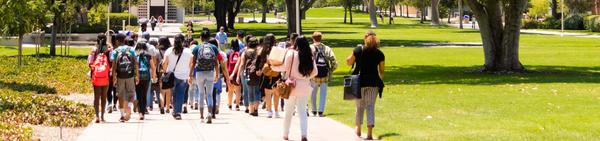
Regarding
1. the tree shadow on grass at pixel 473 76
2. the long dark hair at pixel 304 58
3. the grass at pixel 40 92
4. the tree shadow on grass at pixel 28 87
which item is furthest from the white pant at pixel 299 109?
the tree shadow on grass at pixel 473 76

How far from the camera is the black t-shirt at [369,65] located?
13.4 metres

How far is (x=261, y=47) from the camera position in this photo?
17.0 m

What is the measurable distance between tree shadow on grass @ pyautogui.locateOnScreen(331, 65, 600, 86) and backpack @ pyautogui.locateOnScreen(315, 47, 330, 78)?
1004 cm

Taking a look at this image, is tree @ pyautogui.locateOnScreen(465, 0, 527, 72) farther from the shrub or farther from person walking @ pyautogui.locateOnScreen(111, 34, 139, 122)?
the shrub

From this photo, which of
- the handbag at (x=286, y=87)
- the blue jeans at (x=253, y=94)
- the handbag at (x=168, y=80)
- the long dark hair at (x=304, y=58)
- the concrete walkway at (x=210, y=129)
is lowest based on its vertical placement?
the concrete walkway at (x=210, y=129)

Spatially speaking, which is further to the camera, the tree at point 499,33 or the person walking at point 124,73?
the tree at point 499,33

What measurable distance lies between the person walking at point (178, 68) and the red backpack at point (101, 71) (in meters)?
1.30

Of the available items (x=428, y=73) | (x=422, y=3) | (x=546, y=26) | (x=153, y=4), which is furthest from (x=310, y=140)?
(x=422, y=3)

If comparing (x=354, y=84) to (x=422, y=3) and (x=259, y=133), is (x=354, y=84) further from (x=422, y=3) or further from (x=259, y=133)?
(x=422, y=3)

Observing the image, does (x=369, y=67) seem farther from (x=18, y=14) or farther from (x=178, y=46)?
(x=18, y=14)

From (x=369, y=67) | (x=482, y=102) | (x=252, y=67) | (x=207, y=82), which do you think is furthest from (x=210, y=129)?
(x=482, y=102)

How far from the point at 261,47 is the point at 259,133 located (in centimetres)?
262

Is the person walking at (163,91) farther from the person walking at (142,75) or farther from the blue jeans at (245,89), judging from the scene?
the blue jeans at (245,89)

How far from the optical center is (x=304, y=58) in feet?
43.1
